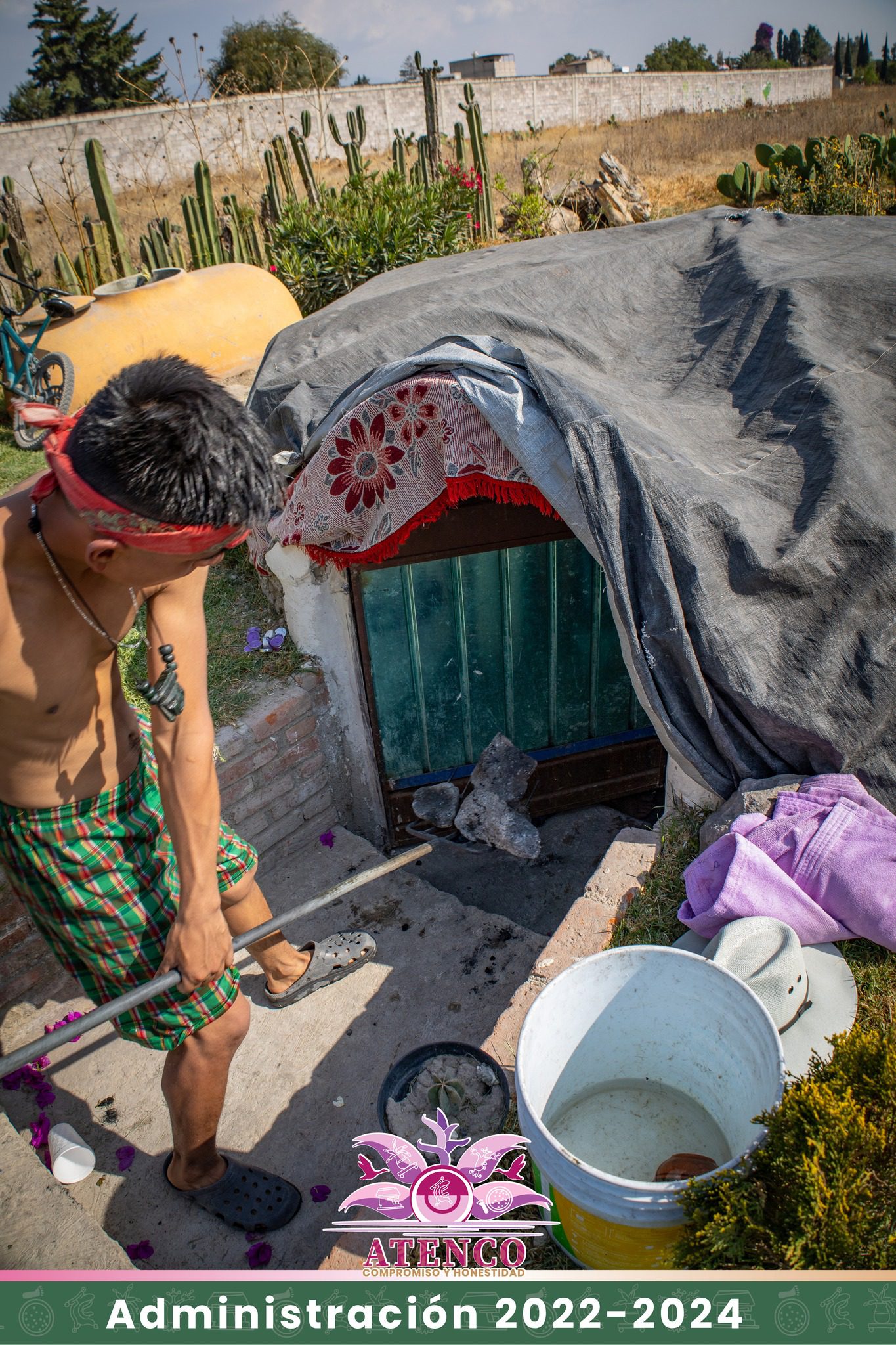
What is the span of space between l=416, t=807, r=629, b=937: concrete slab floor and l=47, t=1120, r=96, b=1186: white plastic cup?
1763 millimetres

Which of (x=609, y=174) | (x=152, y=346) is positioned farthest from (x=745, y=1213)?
(x=609, y=174)

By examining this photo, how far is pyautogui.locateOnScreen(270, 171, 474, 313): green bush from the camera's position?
6.56 m

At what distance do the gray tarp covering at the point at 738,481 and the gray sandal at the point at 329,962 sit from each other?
1.50 m

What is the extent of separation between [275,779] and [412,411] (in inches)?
70.7

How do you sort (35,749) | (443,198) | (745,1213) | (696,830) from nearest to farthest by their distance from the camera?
(745,1213), (35,749), (696,830), (443,198)

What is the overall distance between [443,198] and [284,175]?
2383 millimetres

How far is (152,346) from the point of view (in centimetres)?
504

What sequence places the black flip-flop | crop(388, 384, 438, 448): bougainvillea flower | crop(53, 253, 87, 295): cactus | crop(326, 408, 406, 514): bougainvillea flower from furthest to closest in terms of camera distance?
crop(53, 253, 87, 295): cactus → crop(326, 408, 406, 514): bougainvillea flower → crop(388, 384, 438, 448): bougainvillea flower → the black flip-flop

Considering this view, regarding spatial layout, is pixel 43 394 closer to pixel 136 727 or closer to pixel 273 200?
pixel 136 727

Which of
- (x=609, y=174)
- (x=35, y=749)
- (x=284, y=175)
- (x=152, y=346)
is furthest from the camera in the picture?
(x=609, y=174)

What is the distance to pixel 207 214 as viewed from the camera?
24.7 feet

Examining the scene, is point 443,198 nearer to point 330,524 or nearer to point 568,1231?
point 330,524

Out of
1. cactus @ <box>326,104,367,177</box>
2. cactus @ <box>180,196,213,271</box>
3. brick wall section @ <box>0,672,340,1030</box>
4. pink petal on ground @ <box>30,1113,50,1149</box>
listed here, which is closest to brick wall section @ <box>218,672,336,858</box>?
brick wall section @ <box>0,672,340,1030</box>

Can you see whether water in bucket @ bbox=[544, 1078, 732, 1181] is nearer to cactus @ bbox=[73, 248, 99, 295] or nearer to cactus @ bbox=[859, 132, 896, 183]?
cactus @ bbox=[73, 248, 99, 295]
